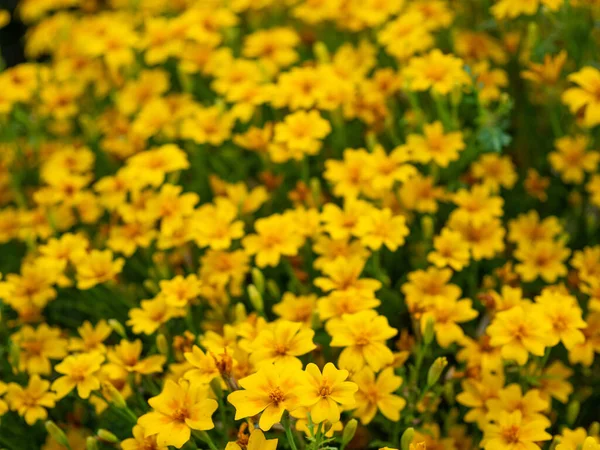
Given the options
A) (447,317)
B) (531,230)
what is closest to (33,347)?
(447,317)

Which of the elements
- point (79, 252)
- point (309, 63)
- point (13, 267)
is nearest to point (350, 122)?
point (309, 63)

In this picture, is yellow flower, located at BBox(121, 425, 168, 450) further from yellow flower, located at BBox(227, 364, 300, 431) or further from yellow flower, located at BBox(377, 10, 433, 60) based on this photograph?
yellow flower, located at BBox(377, 10, 433, 60)

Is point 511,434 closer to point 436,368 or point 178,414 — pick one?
point 436,368

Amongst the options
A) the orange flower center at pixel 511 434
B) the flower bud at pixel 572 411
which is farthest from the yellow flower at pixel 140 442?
the flower bud at pixel 572 411

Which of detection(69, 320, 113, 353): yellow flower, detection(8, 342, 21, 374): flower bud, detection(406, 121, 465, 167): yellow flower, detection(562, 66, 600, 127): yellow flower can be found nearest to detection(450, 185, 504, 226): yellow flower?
detection(406, 121, 465, 167): yellow flower

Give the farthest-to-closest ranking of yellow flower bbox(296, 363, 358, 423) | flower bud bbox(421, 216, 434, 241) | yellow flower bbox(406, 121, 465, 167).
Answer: yellow flower bbox(406, 121, 465, 167) < flower bud bbox(421, 216, 434, 241) < yellow flower bbox(296, 363, 358, 423)

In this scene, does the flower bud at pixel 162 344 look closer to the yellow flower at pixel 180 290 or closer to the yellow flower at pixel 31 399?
the yellow flower at pixel 180 290
